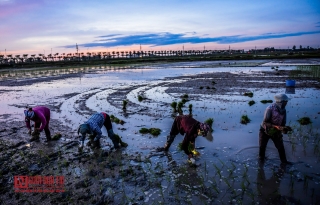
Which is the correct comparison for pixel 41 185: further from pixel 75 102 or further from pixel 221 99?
pixel 221 99

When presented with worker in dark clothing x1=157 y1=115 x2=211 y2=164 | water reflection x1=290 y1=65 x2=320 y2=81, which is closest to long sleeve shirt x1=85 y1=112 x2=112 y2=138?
worker in dark clothing x1=157 y1=115 x2=211 y2=164

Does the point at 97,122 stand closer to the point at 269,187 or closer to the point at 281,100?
the point at 269,187

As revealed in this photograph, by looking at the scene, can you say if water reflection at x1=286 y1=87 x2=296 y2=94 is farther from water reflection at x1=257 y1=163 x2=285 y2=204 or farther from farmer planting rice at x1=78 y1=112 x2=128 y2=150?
farmer planting rice at x1=78 y1=112 x2=128 y2=150

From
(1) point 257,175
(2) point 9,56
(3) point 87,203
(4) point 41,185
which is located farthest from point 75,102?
(2) point 9,56

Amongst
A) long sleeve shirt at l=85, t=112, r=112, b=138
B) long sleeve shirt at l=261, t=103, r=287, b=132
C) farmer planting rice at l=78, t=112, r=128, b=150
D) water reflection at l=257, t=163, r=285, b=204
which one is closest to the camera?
water reflection at l=257, t=163, r=285, b=204

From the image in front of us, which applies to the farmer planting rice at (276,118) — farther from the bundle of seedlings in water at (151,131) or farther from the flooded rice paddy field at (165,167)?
the bundle of seedlings in water at (151,131)

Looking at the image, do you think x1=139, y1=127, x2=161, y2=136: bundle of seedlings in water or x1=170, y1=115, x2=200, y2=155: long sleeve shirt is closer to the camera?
x1=170, y1=115, x2=200, y2=155: long sleeve shirt

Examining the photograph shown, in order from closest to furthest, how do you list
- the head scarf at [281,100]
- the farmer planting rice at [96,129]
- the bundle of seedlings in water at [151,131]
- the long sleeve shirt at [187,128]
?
the head scarf at [281,100], the long sleeve shirt at [187,128], the farmer planting rice at [96,129], the bundle of seedlings in water at [151,131]

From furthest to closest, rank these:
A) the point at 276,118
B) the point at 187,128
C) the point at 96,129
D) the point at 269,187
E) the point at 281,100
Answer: the point at 96,129 → the point at 187,128 → the point at 276,118 → the point at 281,100 → the point at 269,187


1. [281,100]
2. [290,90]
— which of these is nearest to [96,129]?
[281,100]

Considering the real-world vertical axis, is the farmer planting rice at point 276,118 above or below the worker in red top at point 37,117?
above

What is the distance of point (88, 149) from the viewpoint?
7.25m

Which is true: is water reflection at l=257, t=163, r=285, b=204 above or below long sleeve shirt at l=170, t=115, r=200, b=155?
below

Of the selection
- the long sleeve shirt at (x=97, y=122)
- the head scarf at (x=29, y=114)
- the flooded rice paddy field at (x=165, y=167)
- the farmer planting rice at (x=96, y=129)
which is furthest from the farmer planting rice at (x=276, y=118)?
the head scarf at (x=29, y=114)
